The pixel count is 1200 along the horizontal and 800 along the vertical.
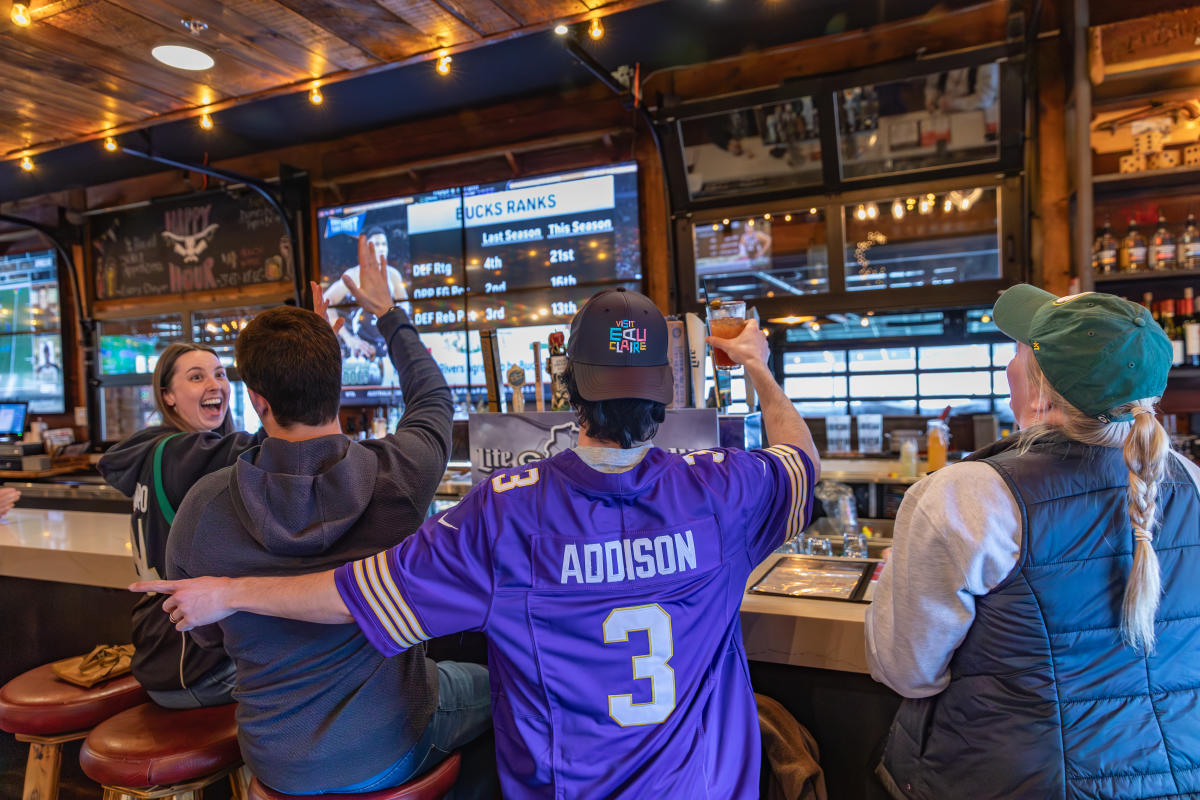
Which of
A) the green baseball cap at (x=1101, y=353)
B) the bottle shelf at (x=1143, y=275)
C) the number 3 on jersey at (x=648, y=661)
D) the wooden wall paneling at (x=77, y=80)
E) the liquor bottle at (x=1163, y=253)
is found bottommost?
the number 3 on jersey at (x=648, y=661)

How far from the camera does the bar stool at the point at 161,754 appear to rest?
1399 millimetres

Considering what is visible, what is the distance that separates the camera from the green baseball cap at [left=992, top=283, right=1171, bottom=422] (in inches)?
38.6

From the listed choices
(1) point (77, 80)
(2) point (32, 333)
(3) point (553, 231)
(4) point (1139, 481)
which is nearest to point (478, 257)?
(3) point (553, 231)

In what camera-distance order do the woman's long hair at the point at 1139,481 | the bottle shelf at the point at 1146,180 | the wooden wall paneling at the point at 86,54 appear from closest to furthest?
the woman's long hair at the point at 1139,481 < the wooden wall paneling at the point at 86,54 < the bottle shelf at the point at 1146,180

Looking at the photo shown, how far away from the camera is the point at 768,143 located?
150 inches

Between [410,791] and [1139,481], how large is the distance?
1.21 m

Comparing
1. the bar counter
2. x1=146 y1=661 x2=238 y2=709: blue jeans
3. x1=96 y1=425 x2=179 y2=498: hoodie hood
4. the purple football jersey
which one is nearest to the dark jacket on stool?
the purple football jersey

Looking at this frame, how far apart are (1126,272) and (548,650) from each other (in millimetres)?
3427

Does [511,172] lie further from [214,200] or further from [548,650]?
[548,650]

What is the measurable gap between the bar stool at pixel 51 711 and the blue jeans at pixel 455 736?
32.9 inches

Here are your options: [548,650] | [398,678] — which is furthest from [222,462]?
[548,650]

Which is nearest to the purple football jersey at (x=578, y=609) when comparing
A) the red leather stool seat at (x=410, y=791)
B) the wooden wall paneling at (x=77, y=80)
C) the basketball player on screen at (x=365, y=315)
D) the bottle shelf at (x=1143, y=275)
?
the red leather stool seat at (x=410, y=791)

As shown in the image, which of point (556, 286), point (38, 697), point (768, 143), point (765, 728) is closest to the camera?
point (765, 728)

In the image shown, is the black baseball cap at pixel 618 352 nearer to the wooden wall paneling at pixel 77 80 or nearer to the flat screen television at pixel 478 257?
the wooden wall paneling at pixel 77 80
